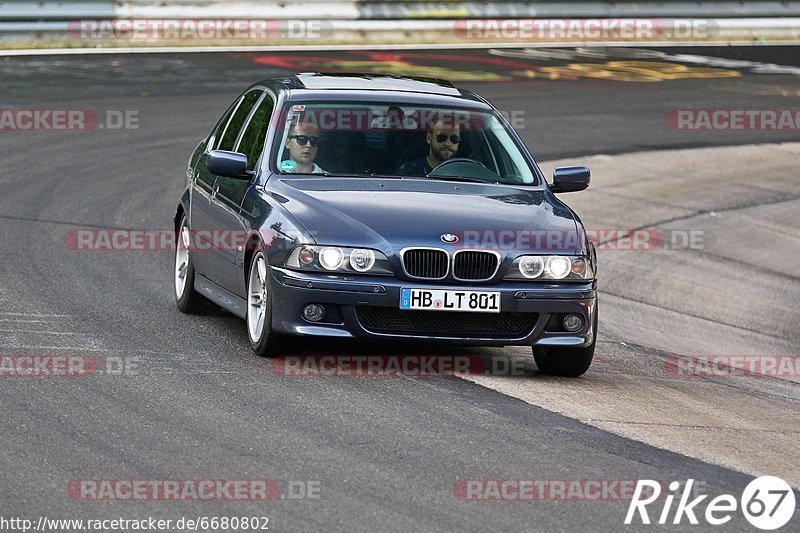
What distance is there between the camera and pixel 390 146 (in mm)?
9844

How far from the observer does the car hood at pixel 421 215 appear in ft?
28.1

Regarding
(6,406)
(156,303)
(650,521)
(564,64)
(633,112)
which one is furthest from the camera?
(564,64)

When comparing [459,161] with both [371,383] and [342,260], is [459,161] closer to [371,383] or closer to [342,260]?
[342,260]

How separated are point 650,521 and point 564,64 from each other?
22751 mm

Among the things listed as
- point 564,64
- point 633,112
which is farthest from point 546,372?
point 564,64

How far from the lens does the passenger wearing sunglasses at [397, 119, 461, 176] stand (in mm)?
9781

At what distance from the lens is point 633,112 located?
23797mm

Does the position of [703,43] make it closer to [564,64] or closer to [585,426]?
[564,64]

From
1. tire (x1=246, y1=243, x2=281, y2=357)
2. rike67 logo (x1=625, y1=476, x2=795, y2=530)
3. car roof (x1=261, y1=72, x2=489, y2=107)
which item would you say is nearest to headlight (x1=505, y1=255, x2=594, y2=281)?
tire (x1=246, y1=243, x2=281, y2=357)

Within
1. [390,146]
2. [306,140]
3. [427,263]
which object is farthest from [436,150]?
[427,263]

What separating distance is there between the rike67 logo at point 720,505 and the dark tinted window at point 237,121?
4.90 meters

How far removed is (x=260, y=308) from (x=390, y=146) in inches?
57.5

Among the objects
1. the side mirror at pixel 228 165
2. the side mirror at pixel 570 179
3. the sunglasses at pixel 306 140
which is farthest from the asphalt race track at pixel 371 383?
the sunglasses at pixel 306 140

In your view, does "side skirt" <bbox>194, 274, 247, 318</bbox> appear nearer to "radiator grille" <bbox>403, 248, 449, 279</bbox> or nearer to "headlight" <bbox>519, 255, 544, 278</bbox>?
"radiator grille" <bbox>403, 248, 449, 279</bbox>
